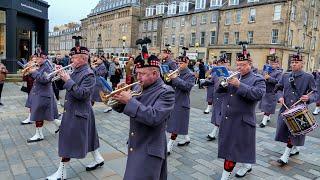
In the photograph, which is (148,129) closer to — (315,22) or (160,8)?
(315,22)

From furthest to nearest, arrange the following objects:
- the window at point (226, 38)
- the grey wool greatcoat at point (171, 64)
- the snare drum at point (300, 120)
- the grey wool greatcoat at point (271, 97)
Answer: the window at point (226, 38), the grey wool greatcoat at point (271, 97), the grey wool greatcoat at point (171, 64), the snare drum at point (300, 120)

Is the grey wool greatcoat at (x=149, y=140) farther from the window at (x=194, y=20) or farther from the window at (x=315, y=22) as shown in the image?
the window at (x=315, y=22)

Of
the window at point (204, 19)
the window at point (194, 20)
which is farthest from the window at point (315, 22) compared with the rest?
the window at point (194, 20)

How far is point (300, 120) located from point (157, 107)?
366 centimetres

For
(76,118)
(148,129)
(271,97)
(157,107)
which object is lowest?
(271,97)

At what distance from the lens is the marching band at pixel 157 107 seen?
3.49 meters

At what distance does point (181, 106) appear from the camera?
704 centimetres

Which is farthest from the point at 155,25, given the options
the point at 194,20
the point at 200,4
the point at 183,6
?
the point at 200,4

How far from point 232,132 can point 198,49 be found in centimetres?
3989

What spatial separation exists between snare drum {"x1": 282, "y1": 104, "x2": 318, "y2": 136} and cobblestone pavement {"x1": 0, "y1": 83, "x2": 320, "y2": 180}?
0.90 metres

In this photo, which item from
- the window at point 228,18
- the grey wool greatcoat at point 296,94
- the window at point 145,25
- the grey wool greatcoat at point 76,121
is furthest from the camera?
the window at point 145,25

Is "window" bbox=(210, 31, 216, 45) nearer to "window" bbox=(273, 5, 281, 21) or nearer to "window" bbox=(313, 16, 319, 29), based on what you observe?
Answer: "window" bbox=(273, 5, 281, 21)

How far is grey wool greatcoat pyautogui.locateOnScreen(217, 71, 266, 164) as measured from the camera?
16.8ft

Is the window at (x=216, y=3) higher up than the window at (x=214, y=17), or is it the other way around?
the window at (x=216, y=3)
